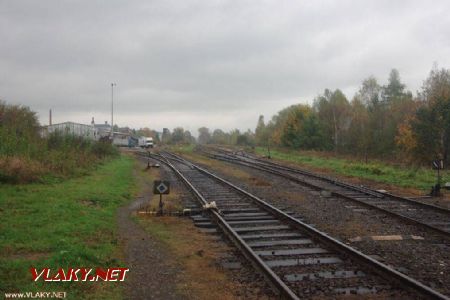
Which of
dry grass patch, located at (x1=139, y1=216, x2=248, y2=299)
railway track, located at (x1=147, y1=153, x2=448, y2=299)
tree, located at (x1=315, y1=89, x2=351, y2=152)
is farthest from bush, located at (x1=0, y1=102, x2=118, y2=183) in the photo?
tree, located at (x1=315, y1=89, x2=351, y2=152)

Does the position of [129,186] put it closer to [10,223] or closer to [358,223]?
[10,223]

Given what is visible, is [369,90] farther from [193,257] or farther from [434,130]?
[193,257]

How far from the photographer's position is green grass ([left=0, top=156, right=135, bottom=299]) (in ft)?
21.3

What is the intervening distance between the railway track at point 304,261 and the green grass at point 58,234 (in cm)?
261

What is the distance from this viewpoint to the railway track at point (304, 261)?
637 centimetres

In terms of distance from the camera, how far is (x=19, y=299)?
5719 mm

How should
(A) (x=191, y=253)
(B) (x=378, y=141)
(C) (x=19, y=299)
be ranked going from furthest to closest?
(B) (x=378, y=141) → (A) (x=191, y=253) → (C) (x=19, y=299)

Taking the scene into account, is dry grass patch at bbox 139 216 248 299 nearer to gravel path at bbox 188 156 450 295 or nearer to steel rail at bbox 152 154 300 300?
steel rail at bbox 152 154 300 300

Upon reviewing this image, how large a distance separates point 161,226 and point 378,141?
43500mm

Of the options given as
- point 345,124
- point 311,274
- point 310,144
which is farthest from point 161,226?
point 345,124

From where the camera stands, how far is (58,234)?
9.59m

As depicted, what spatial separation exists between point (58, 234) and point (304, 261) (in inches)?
217

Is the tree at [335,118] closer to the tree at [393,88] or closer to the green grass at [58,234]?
the tree at [393,88]

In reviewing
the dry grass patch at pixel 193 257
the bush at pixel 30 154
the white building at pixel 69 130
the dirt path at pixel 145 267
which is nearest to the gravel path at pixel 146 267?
the dirt path at pixel 145 267
